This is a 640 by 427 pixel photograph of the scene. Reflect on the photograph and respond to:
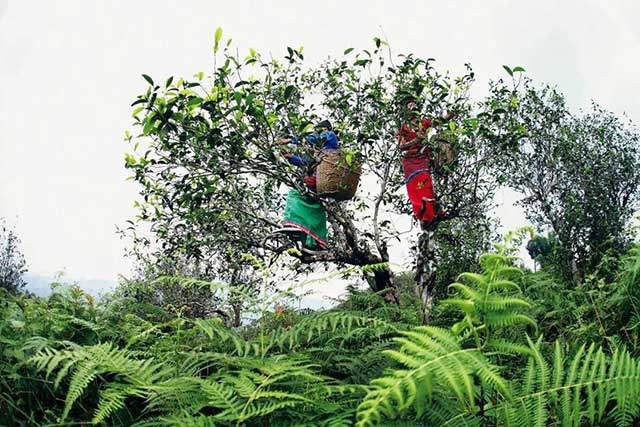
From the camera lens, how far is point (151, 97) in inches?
250

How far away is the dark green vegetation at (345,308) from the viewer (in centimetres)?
176

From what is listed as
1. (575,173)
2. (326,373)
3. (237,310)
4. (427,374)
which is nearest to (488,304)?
(427,374)

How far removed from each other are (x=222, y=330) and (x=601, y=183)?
67.5 feet

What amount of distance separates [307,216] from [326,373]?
601cm

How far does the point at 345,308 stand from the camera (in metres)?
4.36

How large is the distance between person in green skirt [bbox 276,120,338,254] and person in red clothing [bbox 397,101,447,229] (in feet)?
3.39

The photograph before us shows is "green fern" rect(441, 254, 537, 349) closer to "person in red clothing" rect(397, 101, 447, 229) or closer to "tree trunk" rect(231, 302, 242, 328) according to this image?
"tree trunk" rect(231, 302, 242, 328)

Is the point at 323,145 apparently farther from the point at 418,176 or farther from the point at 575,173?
the point at 575,173

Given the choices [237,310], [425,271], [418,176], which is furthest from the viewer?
[418,176]

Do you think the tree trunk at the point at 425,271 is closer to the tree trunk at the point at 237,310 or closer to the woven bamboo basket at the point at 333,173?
the woven bamboo basket at the point at 333,173

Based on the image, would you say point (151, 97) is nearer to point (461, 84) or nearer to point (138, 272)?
point (461, 84)

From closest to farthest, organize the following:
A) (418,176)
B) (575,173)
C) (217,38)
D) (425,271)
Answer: (217,38) < (425,271) < (418,176) < (575,173)

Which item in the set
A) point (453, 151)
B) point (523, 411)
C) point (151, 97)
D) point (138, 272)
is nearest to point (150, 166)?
point (151, 97)

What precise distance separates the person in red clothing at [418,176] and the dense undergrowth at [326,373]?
5.06m
